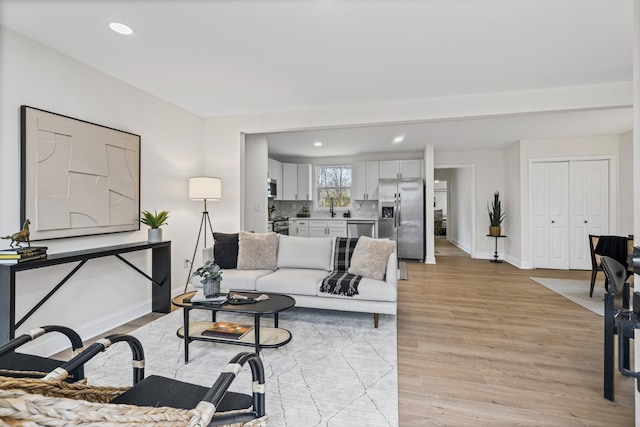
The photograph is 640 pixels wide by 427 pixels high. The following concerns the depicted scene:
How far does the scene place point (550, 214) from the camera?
6.16 m

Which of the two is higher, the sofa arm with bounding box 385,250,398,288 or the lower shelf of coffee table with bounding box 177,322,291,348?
the sofa arm with bounding box 385,250,398,288

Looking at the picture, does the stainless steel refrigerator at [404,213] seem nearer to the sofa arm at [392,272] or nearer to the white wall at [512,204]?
the white wall at [512,204]

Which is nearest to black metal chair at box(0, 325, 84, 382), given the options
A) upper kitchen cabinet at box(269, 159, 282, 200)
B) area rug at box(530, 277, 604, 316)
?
area rug at box(530, 277, 604, 316)

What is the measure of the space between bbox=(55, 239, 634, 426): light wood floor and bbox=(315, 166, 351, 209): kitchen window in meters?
3.68

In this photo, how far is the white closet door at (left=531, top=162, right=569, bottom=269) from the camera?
20.0 ft

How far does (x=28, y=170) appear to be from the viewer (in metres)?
2.42

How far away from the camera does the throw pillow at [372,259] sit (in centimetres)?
336

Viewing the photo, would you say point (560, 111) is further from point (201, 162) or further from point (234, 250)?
point (201, 162)

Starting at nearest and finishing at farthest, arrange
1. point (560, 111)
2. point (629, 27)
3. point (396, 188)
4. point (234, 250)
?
point (629, 27) → point (560, 111) → point (234, 250) → point (396, 188)

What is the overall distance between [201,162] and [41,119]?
222 cm

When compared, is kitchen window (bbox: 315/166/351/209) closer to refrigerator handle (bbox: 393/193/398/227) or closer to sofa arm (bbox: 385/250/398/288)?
refrigerator handle (bbox: 393/193/398/227)

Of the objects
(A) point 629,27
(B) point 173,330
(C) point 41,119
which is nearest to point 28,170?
(C) point 41,119

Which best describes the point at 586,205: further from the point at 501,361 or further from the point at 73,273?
the point at 73,273

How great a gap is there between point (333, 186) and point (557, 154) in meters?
4.66
